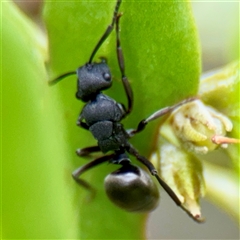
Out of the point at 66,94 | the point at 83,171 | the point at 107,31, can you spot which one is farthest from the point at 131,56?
the point at 83,171

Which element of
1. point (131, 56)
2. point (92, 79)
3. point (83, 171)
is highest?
point (131, 56)

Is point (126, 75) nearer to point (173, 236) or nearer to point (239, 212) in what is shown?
point (239, 212)

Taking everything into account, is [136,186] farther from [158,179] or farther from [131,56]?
[131,56]

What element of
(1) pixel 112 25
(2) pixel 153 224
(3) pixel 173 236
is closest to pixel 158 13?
(1) pixel 112 25

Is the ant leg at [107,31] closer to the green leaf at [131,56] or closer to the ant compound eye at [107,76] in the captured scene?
the green leaf at [131,56]

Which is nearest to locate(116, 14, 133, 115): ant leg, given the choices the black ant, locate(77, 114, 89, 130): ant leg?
the black ant

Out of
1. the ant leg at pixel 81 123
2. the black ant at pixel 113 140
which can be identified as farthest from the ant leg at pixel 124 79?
the ant leg at pixel 81 123
